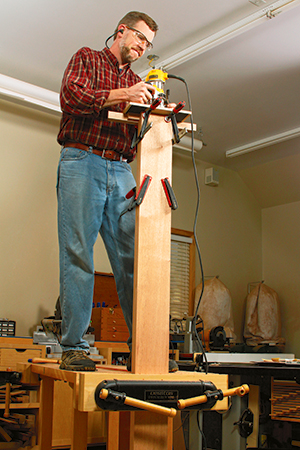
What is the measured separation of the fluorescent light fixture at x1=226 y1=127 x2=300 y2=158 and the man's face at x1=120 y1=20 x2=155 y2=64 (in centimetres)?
424

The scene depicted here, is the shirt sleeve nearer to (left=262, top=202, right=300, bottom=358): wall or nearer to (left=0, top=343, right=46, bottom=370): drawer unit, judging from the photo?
(left=0, top=343, right=46, bottom=370): drawer unit

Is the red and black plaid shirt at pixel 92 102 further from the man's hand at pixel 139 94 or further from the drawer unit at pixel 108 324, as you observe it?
the drawer unit at pixel 108 324

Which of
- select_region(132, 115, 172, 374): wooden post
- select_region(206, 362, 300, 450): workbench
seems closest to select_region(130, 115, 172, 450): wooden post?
select_region(132, 115, 172, 374): wooden post

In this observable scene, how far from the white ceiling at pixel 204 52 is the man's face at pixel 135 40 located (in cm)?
206

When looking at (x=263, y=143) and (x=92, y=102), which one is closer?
(x=92, y=102)

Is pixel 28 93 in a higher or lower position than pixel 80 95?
higher

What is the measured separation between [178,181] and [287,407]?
4.59m

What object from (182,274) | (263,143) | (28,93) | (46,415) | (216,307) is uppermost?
(263,143)

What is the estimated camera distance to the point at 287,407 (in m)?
2.04

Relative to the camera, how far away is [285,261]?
7004 millimetres

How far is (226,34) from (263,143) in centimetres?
245

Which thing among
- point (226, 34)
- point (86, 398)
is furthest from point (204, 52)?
point (86, 398)

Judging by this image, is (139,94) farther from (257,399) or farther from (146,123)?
(257,399)

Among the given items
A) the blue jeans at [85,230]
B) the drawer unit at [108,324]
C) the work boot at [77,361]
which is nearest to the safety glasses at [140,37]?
the blue jeans at [85,230]
